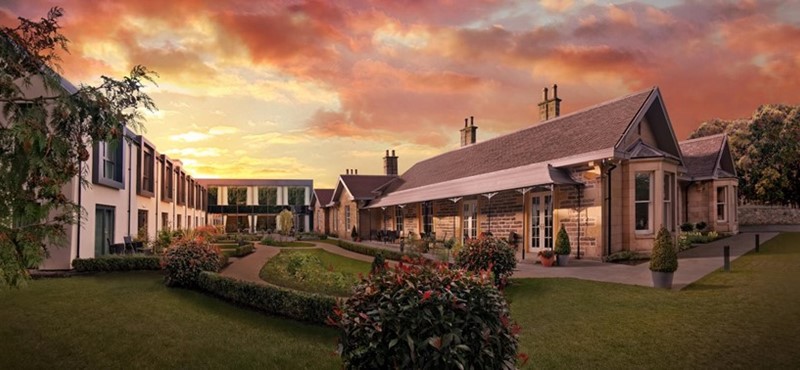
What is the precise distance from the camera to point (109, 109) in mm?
4957

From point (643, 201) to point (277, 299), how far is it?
14428 mm

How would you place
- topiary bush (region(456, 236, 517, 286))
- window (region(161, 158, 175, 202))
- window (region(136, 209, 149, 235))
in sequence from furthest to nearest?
window (region(161, 158, 175, 202)) → window (region(136, 209, 149, 235)) → topiary bush (region(456, 236, 517, 286))

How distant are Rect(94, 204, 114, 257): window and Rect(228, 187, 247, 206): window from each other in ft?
143

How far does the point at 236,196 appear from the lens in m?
63.1

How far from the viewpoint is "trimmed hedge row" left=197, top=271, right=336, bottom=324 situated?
9719 millimetres

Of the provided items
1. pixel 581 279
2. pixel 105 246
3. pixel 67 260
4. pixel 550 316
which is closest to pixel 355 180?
pixel 105 246

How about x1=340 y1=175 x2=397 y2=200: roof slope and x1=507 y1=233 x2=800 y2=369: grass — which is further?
x1=340 y1=175 x2=397 y2=200: roof slope

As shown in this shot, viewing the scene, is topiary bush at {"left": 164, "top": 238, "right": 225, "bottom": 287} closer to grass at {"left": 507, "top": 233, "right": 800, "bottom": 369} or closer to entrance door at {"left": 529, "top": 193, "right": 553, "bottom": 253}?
grass at {"left": 507, "top": 233, "right": 800, "bottom": 369}

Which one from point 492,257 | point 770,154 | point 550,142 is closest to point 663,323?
point 492,257

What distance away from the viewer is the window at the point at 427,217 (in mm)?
29359

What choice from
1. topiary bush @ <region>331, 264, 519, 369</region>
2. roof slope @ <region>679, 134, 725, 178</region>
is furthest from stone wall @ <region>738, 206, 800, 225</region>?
topiary bush @ <region>331, 264, 519, 369</region>

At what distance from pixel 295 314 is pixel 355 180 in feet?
101

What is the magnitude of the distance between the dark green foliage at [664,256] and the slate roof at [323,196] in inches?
1600

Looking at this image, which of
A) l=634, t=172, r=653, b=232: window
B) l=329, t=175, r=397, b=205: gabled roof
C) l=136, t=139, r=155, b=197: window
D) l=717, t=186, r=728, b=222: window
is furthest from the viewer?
l=329, t=175, r=397, b=205: gabled roof
